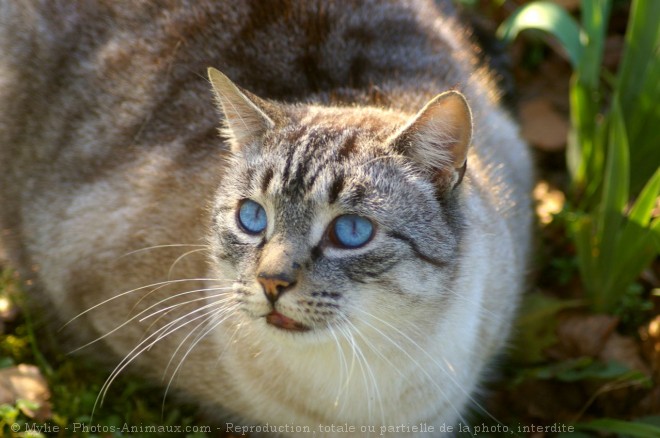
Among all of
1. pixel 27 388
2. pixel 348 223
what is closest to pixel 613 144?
pixel 348 223

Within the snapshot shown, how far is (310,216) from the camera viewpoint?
2.40 meters

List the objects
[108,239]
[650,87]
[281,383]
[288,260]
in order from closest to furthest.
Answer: [288,260], [281,383], [108,239], [650,87]

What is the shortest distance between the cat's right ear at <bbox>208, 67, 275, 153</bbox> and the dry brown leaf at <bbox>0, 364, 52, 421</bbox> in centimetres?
129

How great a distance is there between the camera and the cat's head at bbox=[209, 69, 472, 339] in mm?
2350

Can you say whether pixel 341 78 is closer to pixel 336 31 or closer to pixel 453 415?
pixel 336 31

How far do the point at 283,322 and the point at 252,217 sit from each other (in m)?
0.36

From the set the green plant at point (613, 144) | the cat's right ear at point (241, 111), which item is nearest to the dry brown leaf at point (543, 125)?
the green plant at point (613, 144)

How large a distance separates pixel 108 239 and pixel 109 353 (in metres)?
0.51

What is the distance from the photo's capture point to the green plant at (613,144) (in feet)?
11.0

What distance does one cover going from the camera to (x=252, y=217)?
2561 mm

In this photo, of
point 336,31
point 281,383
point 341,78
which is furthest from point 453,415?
point 336,31

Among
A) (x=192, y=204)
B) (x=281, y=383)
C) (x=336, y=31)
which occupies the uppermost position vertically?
(x=336, y=31)

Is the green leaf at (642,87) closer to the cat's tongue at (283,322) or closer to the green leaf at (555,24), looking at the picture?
the green leaf at (555,24)

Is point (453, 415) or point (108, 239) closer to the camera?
point (453, 415)
